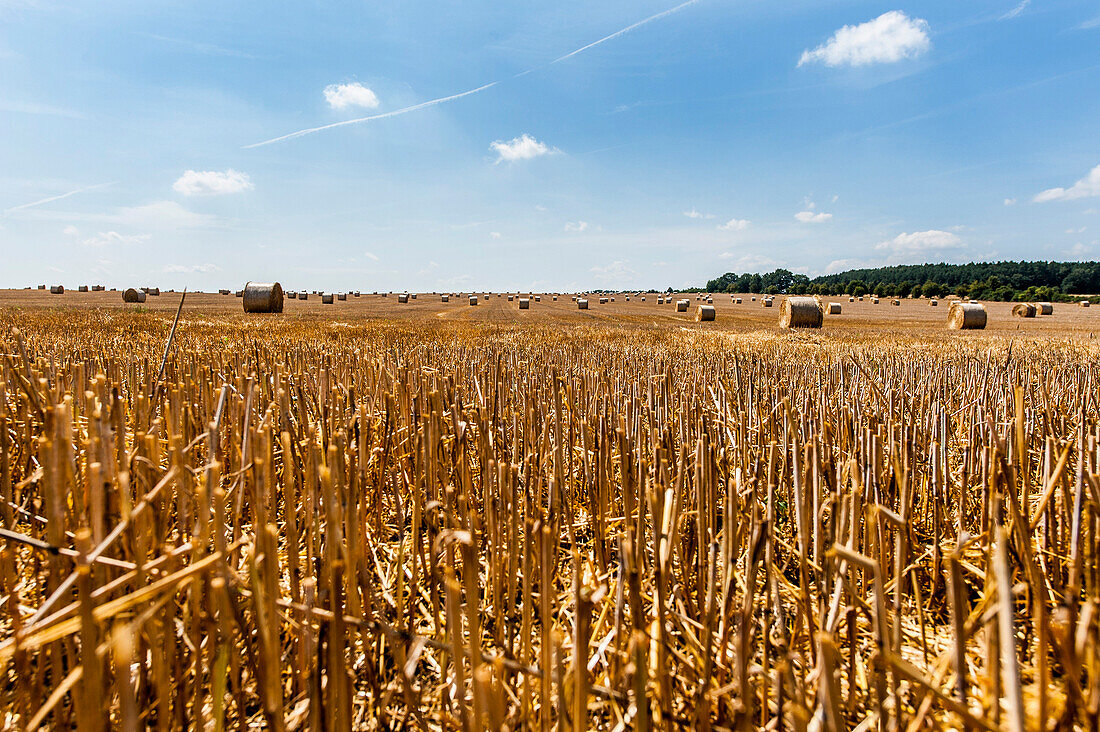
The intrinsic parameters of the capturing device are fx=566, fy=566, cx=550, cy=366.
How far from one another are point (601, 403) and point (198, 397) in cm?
243

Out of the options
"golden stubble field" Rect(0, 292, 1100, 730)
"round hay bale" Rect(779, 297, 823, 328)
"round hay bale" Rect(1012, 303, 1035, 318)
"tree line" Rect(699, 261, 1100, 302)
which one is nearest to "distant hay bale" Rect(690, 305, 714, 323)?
"round hay bale" Rect(779, 297, 823, 328)

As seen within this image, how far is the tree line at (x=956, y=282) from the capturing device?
6203 cm

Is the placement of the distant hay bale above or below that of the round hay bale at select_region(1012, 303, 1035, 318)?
above

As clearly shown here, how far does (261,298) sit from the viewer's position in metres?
23.3

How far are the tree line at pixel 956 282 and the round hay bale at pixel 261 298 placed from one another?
187 feet

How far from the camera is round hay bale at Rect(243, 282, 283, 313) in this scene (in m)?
23.2

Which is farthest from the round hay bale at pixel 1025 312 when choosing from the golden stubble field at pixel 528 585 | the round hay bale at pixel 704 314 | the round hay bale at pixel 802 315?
the golden stubble field at pixel 528 585

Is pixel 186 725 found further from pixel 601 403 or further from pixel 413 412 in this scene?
pixel 601 403

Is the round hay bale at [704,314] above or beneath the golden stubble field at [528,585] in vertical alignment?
above

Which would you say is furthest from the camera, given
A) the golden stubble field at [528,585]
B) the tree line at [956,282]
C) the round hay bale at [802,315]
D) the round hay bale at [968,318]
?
the tree line at [956,282]

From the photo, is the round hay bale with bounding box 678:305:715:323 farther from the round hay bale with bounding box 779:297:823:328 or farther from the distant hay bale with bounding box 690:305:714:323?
the round hay bale with bounding box 779:297:823:328

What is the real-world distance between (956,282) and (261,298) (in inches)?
4280

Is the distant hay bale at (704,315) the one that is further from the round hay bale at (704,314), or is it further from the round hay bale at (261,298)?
the round hay bale at (261,298)

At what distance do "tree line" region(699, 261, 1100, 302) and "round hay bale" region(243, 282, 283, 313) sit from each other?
187ft
